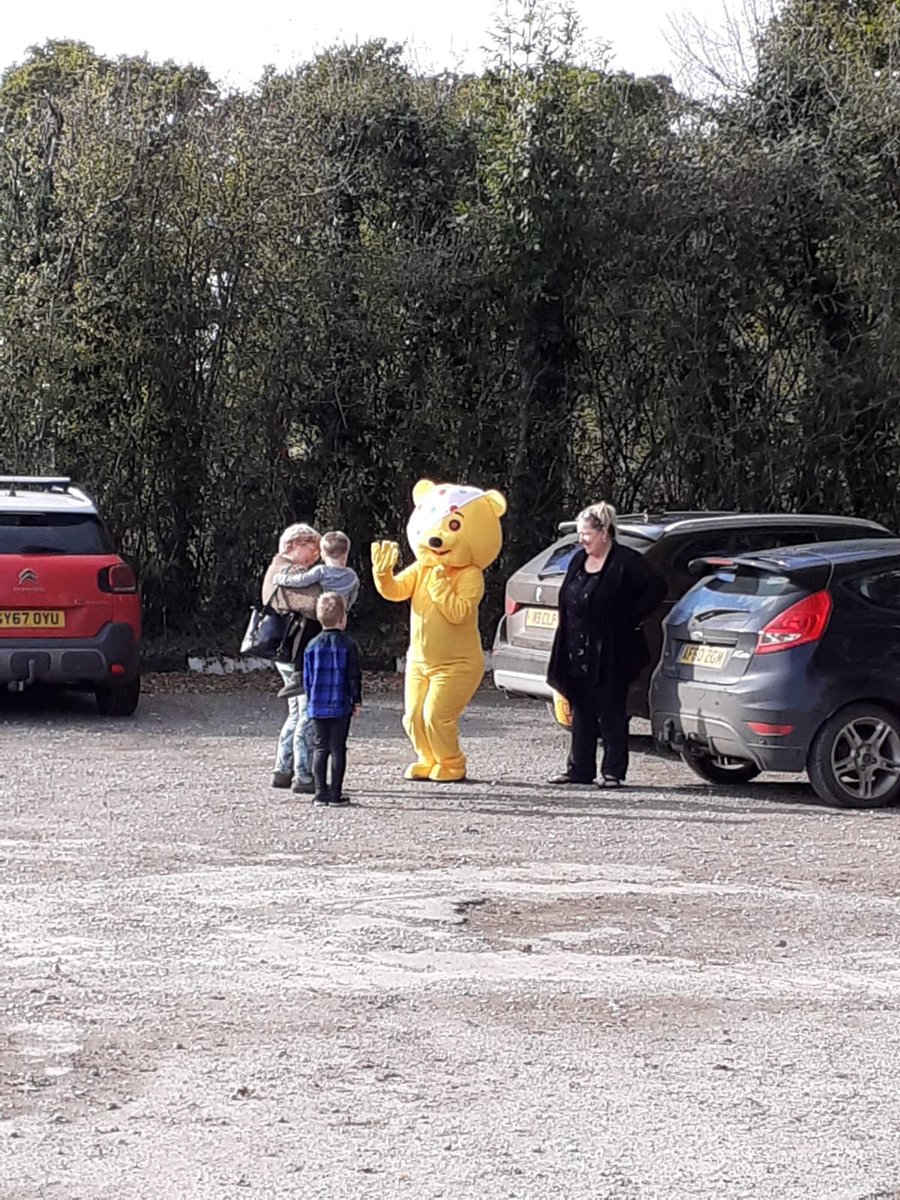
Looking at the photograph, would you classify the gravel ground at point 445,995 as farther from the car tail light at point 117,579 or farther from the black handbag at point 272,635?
the car tail light at point 117,579

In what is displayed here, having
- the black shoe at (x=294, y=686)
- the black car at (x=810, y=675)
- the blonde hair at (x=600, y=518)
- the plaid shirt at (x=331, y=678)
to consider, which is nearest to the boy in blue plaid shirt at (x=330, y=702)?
the plaid shirt at (x=331, y=678)

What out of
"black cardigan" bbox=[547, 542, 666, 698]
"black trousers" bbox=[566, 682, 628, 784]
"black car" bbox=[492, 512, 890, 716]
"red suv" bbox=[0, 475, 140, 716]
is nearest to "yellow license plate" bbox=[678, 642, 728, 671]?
"black cardigan" bbox=[547, 542, 666, 698]

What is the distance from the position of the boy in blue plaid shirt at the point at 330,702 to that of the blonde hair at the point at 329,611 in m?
0.08

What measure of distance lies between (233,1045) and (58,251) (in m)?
13.5

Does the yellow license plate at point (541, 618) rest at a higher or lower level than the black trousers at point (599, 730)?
higher

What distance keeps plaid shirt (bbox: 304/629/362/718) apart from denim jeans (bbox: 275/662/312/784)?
0.86 ft

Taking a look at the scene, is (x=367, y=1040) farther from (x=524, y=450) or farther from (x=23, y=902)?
(x=524, y=450)

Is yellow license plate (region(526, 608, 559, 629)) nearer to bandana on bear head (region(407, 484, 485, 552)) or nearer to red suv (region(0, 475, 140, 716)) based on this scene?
bandana on bear head (region(407, 484, 485, 552))

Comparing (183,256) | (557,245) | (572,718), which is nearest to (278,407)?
(183,256)

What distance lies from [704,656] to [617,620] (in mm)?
615

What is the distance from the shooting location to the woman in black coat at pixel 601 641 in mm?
11812

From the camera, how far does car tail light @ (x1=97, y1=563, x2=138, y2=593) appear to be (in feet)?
48.0

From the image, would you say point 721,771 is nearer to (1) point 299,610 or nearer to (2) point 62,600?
(1) point 299,610

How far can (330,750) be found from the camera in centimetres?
1092
